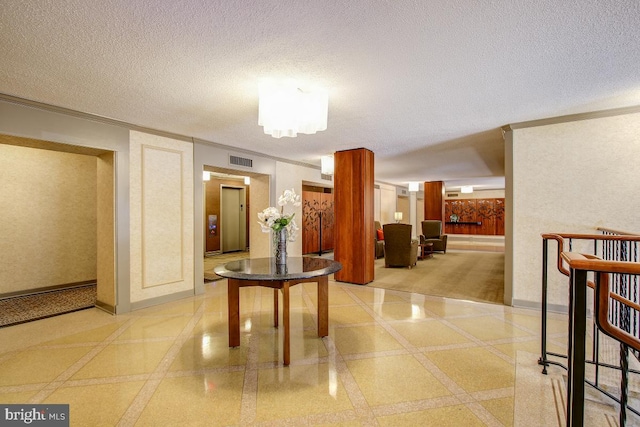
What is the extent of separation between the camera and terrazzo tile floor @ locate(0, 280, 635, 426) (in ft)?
6.21

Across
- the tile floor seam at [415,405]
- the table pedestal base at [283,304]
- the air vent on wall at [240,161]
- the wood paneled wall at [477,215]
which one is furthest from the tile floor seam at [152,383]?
the wood paneled wall at [477,215]

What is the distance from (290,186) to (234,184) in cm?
380

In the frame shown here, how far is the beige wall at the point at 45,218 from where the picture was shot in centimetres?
468

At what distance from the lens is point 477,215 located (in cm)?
1424

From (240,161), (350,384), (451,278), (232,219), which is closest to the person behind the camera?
(350,384)

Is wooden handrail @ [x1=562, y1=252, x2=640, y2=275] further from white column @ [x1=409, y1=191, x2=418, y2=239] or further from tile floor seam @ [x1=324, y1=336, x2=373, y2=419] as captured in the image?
white column @ [x1=409, y1=191, x2=418, y2=239]

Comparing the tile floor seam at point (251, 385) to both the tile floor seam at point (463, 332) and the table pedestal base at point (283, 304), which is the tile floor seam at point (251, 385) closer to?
the table pedestal base at point (283, 304)

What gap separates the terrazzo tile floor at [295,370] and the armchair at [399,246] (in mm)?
2983

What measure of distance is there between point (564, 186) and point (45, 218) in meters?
7.98

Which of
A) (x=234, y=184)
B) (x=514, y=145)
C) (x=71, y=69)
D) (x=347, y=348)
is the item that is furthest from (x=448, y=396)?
(x=234, y=184)

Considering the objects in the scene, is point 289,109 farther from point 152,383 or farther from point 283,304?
point 152,383

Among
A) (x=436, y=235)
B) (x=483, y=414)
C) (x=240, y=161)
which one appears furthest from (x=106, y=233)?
(x=436, y=235)

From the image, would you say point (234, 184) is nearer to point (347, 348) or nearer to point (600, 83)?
point (347, 348)

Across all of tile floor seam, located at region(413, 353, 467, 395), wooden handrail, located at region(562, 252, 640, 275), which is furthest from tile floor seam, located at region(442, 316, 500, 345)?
wooden handrail, located at region(562, 252, 640, 275)
